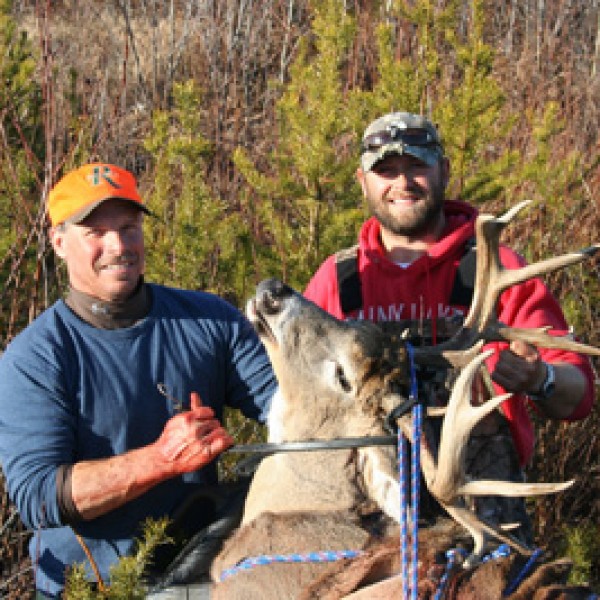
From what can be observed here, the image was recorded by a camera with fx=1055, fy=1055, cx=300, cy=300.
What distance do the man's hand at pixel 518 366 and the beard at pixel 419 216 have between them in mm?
824

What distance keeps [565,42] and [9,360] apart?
21.9 ft

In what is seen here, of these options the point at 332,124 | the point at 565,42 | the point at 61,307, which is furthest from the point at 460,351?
the point at 565,42

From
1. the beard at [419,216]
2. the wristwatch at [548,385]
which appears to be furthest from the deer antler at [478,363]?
the beard at [419,216]

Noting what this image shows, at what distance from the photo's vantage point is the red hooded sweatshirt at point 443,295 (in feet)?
11.8

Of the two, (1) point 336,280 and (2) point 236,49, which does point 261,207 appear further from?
(2) point 236,49

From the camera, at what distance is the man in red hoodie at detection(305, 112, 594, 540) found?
11.8 ft

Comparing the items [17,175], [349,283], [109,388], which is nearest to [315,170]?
[349,283]

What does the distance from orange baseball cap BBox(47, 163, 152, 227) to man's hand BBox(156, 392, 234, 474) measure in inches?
37.8

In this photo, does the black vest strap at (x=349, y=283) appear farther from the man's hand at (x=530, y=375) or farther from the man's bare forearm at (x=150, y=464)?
the man's bare forearm at (x=150, y=464)

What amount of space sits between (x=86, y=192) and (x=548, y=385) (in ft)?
5.45

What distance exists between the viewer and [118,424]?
3.43 metres

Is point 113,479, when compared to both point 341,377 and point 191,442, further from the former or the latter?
point 341,377

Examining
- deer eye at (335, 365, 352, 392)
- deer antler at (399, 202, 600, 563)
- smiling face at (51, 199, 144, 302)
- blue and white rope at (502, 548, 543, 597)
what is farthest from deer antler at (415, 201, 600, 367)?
smiling face at (51, 199, 144, 302)

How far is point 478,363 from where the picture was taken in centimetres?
265
